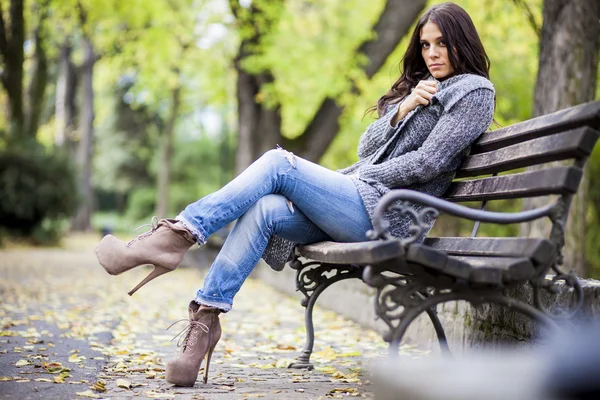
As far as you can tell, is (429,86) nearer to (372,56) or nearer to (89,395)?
(89,395)

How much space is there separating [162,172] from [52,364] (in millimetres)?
22928

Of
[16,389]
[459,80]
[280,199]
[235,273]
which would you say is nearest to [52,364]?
[16,389]

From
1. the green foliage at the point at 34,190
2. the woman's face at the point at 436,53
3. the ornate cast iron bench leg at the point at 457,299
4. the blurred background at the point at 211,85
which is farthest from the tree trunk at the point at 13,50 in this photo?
the ornate cast iron bench leg at the point at 457,299

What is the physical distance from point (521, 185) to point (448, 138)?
483 millimetres

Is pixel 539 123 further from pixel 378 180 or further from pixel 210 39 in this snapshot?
pixel 210 39

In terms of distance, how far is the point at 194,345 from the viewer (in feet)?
10.5

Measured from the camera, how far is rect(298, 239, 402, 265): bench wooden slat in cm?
251

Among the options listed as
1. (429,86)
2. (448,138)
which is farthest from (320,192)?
(429,86)

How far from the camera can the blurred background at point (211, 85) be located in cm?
1102

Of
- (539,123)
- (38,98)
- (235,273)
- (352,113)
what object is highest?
(38,98)

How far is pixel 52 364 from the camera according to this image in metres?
3.63

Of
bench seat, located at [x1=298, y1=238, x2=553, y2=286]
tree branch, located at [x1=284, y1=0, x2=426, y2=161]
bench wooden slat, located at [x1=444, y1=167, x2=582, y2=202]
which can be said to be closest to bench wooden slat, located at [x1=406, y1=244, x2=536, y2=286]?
bench seat, located at [x1=298, y1=238, x2=553, y2=286]

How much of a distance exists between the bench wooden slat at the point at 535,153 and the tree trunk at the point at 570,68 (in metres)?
2.87

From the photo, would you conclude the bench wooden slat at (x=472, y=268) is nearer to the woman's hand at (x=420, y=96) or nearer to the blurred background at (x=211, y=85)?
the woman's hand at (x=420, y=96)
